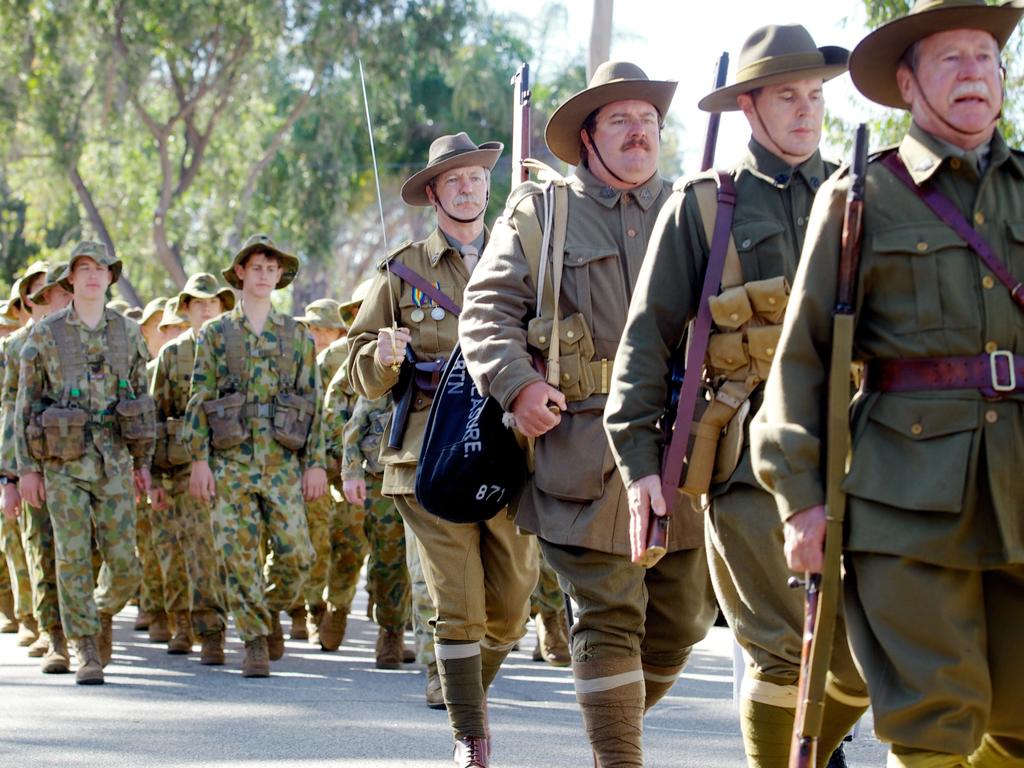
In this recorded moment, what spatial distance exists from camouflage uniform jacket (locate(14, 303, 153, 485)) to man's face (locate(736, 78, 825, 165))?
6549 millimetres

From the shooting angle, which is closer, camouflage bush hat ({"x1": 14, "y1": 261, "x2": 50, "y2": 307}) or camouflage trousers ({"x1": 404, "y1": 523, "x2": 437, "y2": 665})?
camouflage trousers ({"x1": 404, "y1": 523, "x2": 437, "y2": 665})

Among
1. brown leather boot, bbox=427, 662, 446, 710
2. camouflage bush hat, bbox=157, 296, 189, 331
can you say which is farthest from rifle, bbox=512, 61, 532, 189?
camouflage bush hat, bbox=157, 296, 189, 331

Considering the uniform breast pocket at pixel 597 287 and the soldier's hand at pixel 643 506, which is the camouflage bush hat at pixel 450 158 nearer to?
the uniform breast pocket at pixel 597 287

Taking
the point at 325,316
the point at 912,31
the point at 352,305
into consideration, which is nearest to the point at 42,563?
the point at 352,305

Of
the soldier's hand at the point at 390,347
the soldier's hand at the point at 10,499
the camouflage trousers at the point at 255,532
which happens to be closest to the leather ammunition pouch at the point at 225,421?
the camouflage trousers at the point at 255,532

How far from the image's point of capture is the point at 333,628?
43.5ft

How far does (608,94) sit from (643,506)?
74.1 inches

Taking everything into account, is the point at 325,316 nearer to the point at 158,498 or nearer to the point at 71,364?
the point at 158,498

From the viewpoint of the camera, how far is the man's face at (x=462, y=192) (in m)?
8.80

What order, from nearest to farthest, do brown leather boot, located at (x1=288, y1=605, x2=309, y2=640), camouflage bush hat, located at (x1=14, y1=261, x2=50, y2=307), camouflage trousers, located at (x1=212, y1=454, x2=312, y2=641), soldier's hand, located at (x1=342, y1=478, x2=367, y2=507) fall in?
soldier's hand, located at (x1=342, y1=478, x2=367, y2=507), camouflage trousers, located at (x1=212, y1=454, x2=312, y2=641), brown leather boot, located at (x1=288, y1=605, x2=309, y2=640), camouflage bush hat, located at (x1=14, y1=261, x2=50, y2=307)

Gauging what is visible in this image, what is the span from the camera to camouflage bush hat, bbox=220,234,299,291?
11.9 m

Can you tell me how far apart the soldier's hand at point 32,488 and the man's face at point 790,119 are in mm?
6746

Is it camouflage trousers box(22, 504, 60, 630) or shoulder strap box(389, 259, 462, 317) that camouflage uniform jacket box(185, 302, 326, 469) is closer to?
camouflage trousers box(22, 504, 60, 630)

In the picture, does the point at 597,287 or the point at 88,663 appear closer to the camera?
the point at 597,287
